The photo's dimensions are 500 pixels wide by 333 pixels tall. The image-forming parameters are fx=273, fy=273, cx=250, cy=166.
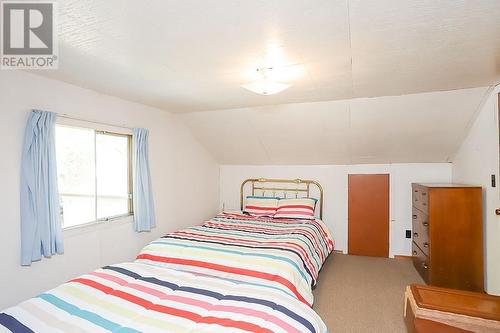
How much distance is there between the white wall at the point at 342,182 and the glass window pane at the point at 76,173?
2566 mm

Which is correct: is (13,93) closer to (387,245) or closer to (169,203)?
(169,203)

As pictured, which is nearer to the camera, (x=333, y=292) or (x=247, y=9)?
(x=247, y=9)

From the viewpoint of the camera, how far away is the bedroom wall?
216 centimetres

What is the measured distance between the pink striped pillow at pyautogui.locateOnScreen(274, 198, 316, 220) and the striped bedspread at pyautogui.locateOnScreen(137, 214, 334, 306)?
534 millimetres

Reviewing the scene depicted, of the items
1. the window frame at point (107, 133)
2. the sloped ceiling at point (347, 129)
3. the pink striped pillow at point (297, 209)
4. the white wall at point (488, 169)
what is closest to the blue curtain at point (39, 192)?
the window frame at point (107, 133)

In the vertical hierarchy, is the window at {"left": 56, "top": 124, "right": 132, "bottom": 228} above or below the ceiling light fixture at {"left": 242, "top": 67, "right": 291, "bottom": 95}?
below

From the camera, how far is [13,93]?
2188mm

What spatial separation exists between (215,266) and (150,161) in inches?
71.3

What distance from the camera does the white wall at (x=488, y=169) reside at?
2.55 meters

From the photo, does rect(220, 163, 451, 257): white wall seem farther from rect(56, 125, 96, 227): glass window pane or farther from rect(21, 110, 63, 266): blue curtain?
rect(21, 110, 63, 266): blue curtain

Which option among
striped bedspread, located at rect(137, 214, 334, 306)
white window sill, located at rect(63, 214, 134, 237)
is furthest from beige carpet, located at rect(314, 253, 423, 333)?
white window sill, located at rect(63, 214, 134, 237)

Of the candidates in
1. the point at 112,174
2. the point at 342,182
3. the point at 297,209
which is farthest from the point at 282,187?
the point at 112,174

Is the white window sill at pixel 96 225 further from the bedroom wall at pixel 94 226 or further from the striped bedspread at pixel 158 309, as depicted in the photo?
the striped bedspread at pixel 158 309

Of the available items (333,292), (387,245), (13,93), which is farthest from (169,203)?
(387,245)
